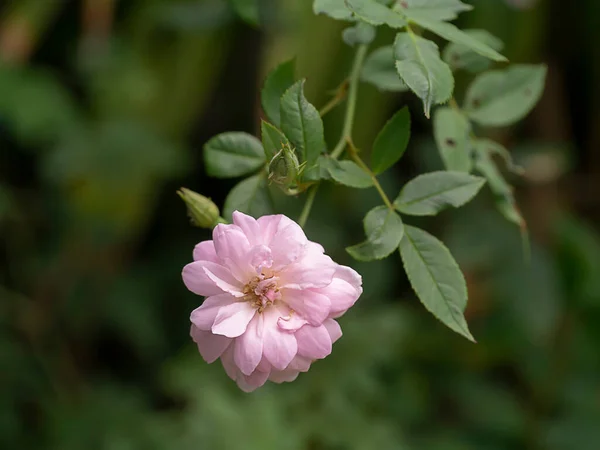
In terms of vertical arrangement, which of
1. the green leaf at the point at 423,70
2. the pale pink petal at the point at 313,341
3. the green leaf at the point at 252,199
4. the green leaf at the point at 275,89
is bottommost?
the pale pink petal at the point at 313,341

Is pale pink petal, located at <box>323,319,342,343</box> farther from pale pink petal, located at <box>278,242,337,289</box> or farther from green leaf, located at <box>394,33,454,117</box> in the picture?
green leaf, located at <box>394,33,454,117</box>

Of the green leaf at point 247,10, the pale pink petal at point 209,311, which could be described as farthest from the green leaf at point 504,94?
the pale pink petal at point 209,311

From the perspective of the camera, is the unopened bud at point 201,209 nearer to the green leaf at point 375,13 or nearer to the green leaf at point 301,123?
the green leaf at point 301,123

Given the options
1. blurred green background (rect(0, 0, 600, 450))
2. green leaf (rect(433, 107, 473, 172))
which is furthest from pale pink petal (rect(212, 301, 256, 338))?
blurred green background (rect(0, 0, 600, 450))

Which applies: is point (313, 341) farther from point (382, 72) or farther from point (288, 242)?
point (382, 72)

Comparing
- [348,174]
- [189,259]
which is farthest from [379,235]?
[189,259]

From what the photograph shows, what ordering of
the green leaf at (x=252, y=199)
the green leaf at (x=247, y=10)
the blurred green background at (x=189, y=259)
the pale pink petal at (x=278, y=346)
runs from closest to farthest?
the pale pink petal at (x=278, y=346) → the green leaf at (x=252, y=199) → the green leaf at (x=247, y=10) → the blurred green background at (x=189, y=259)

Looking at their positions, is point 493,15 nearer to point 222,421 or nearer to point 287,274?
point 222,421
